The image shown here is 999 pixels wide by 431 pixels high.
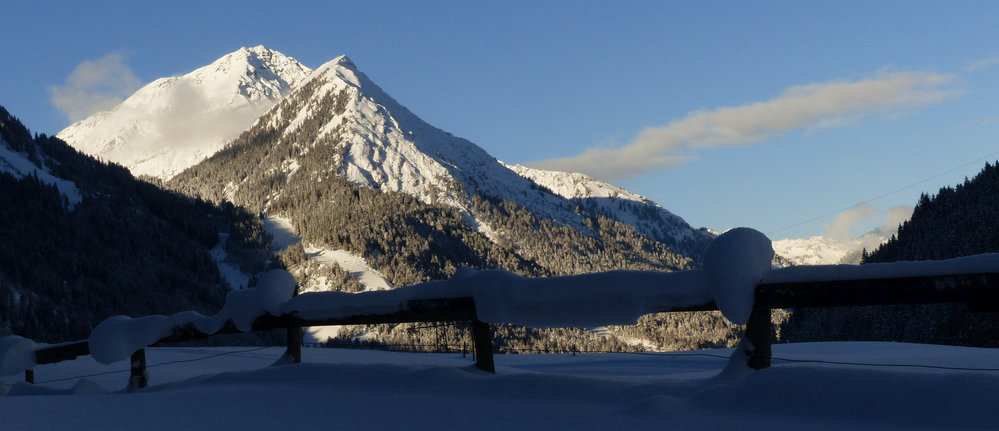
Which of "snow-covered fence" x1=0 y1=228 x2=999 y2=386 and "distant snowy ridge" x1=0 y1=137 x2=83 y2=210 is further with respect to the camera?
"distant snowy ridge" x1=0 y1=137 x2=83 y2=210

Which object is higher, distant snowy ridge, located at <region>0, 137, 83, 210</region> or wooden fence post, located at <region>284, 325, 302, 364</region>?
distant snowy ridge, located at <region>0, 137, 83, 210</region>

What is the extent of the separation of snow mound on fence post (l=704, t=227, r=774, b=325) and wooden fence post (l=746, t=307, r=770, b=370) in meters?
0.13

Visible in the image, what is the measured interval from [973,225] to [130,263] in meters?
121

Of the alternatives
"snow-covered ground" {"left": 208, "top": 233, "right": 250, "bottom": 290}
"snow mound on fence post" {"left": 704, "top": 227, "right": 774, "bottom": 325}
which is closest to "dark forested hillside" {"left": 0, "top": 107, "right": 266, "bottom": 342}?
"snow-covered ground" {"left": 208, "top": 233, "right": 250, "bottom": 290}

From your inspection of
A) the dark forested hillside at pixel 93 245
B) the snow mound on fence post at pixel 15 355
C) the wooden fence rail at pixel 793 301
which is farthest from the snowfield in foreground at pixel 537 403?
the dark forested hillside at pixel 93 245

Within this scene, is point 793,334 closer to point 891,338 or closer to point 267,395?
point 891,338

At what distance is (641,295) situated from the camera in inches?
199

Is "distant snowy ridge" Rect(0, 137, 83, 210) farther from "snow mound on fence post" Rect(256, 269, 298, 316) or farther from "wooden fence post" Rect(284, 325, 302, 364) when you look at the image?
"snow mound on fence post" Rect(256, 269, 298, 316)

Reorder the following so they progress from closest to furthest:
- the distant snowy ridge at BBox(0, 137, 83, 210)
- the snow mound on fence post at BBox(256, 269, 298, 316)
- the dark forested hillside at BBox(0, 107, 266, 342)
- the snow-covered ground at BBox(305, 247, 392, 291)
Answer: the snow mound on fence post at BBox(256, 269, 298, 316) → the dark forested hillside at BBox(0, 107, 266, 342) → the distant snowy ridge at BBox(0, 137, 83, 210) → the snow-covered ground at BBox(305, 247, 392, 291)

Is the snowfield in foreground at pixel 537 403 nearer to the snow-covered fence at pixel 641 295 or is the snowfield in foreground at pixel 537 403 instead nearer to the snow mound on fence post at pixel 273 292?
the snow-covered fence at pixel 641 295

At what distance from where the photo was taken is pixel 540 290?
533cm

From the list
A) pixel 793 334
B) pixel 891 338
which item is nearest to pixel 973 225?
pixel 891 338

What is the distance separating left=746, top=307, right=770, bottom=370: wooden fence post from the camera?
502 centimetres

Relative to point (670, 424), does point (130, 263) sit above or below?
above
